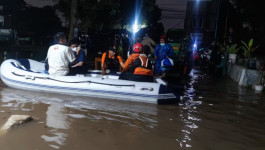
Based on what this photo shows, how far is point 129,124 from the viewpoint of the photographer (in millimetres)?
5000

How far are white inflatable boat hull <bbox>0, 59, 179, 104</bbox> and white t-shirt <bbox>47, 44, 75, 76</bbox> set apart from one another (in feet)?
0.64

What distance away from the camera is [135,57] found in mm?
6855

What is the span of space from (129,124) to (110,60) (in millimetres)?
3702

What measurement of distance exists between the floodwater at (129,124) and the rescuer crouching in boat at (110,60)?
1555 millimetres

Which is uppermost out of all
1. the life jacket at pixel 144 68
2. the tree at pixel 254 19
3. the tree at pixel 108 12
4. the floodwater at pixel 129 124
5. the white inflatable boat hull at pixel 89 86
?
the tree at pixel 108 12

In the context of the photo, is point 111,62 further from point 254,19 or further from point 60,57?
point 254,19

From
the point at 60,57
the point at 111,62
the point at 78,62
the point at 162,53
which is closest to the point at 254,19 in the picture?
the point at 162,53

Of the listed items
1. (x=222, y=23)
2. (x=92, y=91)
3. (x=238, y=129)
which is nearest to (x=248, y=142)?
(x=238, y=129)

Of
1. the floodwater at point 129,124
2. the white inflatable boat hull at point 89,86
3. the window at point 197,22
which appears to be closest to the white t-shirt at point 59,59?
the white inflatable boat hull at point 89,86

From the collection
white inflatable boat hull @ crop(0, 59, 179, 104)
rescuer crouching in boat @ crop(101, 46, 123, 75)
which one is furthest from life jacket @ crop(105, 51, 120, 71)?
white inflatable boat hull @ crop(0, 59, 179, 104)

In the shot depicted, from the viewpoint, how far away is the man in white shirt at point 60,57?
6.86 meters

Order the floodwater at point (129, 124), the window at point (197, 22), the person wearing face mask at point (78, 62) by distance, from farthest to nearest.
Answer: the window at point (197, 22) < the person wearing face mask at point (78, 62) < the floodwater at point (129, 124)

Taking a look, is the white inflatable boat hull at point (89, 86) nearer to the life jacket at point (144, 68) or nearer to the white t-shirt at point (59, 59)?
the white t-shirt at point (59, 59)

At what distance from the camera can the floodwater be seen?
4031 mm
